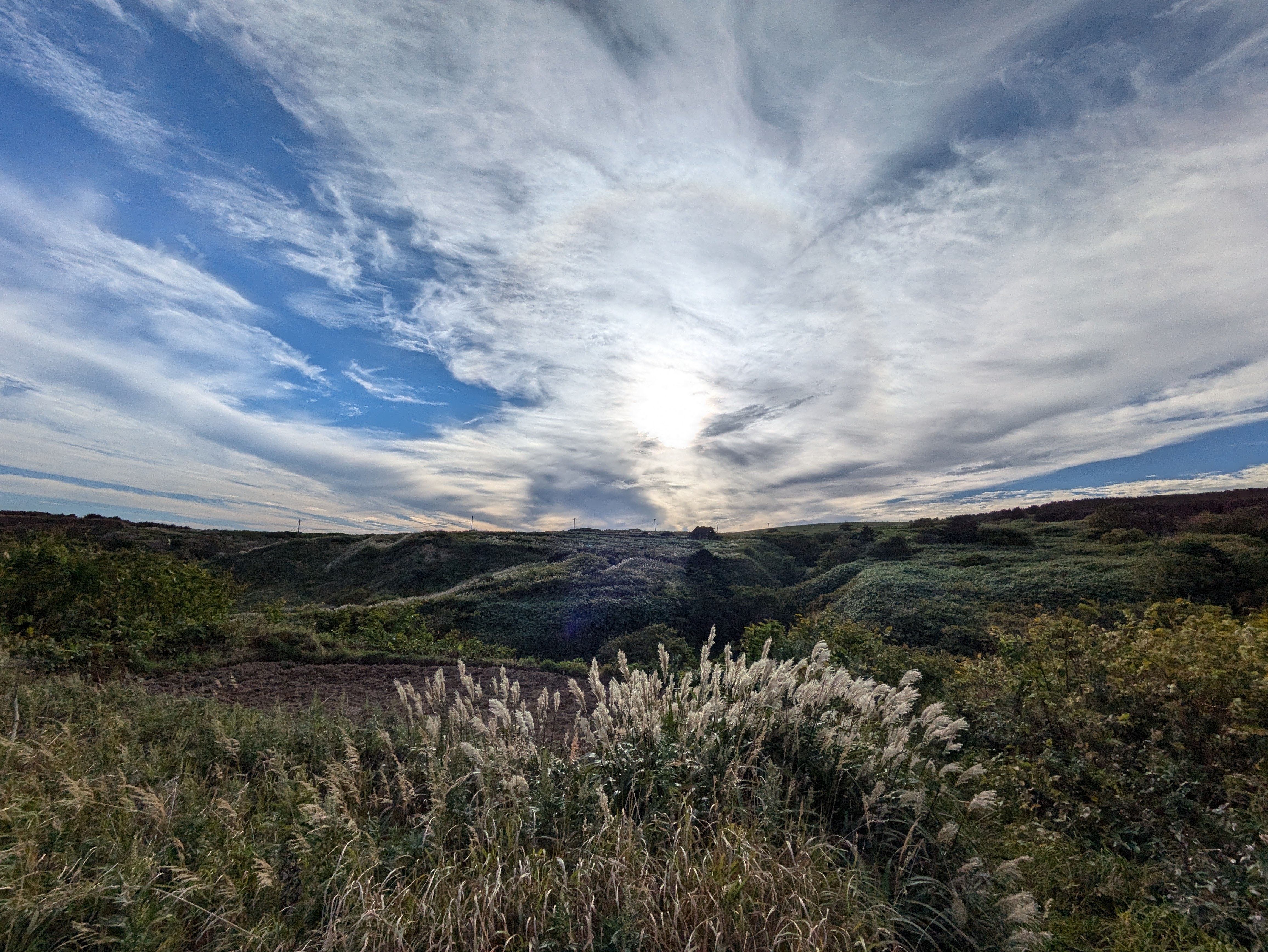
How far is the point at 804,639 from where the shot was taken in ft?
31.7

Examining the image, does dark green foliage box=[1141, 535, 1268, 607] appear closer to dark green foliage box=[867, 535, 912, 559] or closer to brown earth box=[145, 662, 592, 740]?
dark green foliage box=[867, 535, 912, 559]

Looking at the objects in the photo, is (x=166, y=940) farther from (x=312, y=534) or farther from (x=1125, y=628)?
(x=312, y=534)

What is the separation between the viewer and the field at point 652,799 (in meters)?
2.39

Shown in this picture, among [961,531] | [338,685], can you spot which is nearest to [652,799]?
[338,685]

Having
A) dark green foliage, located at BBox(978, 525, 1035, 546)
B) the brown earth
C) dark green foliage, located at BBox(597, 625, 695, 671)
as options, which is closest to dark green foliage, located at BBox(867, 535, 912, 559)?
dark green foliage, located at BBox(978, 525, 1035, 546)

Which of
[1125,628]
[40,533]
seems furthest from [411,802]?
[40,533]

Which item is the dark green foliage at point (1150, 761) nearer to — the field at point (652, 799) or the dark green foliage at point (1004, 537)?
the field at point (652, 799)

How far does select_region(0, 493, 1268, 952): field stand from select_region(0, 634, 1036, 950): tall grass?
0.02 metres

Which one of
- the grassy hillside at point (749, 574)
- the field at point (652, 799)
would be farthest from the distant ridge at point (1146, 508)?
the field at point (652, 799)

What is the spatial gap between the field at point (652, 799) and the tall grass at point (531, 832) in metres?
0.02

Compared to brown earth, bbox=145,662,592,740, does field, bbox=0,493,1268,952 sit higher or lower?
higher

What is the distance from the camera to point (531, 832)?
9.62 feet

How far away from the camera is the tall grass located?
7.59ft

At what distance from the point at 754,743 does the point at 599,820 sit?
0.99m
